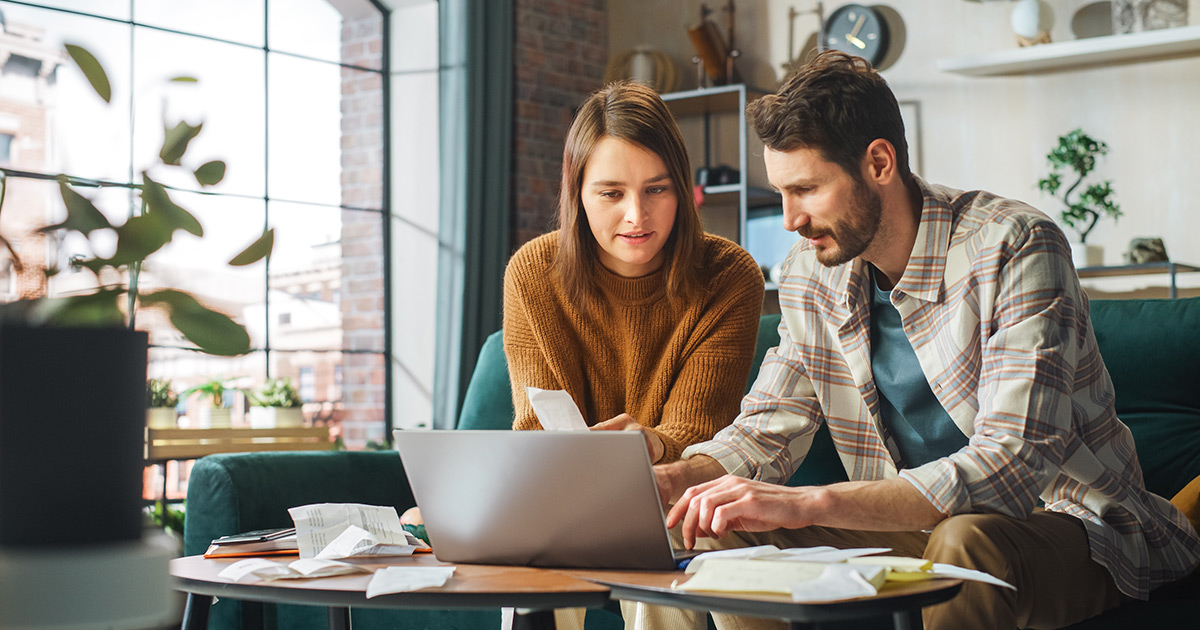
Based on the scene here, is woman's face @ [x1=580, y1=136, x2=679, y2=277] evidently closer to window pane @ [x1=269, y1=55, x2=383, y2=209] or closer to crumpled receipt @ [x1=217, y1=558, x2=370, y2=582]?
crumpled receipt @ [x1=217, y1=558, x2=370, y2=582]

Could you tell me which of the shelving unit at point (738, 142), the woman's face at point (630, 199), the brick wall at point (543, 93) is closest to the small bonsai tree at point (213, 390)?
the brick wall at point (543, 93)

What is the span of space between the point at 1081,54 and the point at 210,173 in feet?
13.7

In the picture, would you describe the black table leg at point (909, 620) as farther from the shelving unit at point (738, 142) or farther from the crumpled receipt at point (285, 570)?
the shelving unit at point (738, 142)

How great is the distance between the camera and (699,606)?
3.39ft

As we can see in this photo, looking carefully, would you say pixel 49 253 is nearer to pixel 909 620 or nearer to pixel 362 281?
pixel 909 620

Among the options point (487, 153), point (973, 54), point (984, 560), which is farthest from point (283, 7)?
point (984, 560)

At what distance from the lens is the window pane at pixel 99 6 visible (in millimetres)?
3770

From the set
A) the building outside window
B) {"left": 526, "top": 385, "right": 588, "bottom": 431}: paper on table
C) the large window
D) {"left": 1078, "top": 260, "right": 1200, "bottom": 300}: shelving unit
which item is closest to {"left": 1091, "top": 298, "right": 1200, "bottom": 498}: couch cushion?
{"left": 526, "top": 385, "right": 588, "bottom": 431}: paper on table

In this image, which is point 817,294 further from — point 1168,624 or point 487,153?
point 487,153

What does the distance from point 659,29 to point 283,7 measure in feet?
5.56

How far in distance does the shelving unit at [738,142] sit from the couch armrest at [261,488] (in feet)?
9.00

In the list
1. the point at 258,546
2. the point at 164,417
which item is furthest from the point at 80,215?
the point at 164,417

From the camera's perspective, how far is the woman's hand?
165 centimetres

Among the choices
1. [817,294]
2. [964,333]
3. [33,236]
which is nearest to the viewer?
[33,236]
